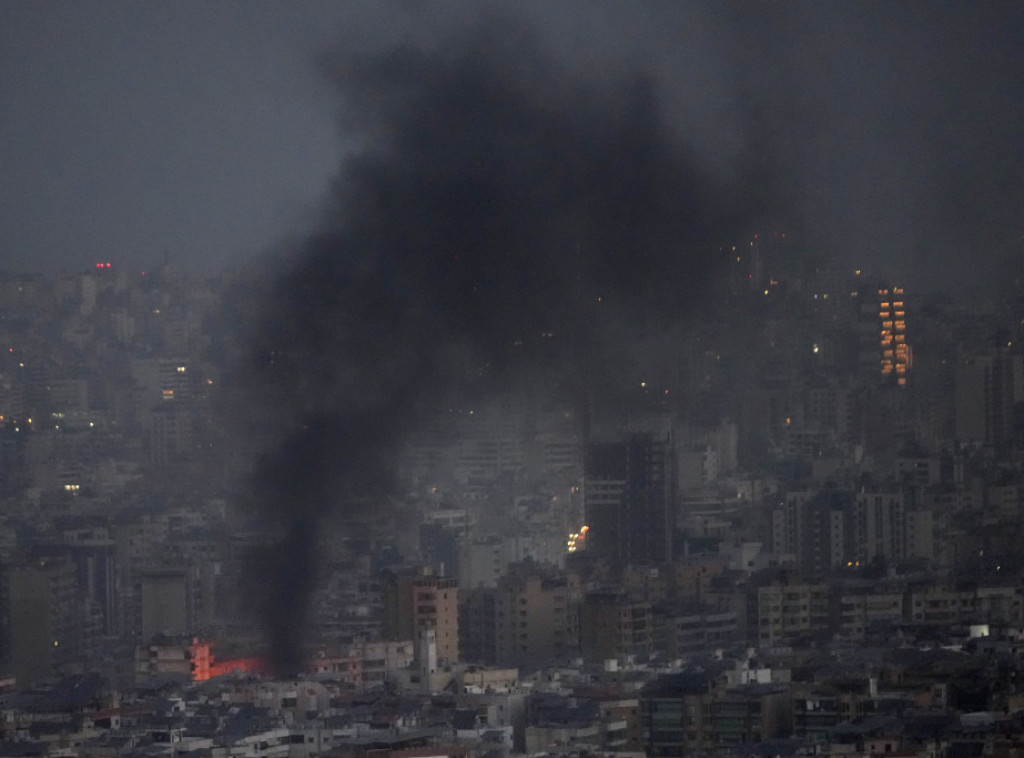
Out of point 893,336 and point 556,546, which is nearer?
point 556,546

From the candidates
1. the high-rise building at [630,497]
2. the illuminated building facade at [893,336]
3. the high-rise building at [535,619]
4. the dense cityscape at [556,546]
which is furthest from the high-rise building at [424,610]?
the illuminated building facade at [893,336]

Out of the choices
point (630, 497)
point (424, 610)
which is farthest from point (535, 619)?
point (630, 497)

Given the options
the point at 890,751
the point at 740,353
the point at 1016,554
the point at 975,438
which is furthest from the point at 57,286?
the point at 890,751

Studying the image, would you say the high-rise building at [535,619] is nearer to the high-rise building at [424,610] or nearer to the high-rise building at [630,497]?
the high-rise building at [424,610]

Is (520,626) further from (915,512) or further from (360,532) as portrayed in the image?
(915,512)

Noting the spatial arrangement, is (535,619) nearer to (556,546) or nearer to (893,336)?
(556,546)

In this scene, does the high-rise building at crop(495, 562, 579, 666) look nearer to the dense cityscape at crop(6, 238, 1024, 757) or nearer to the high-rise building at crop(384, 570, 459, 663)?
the dense cityscape at crop(6, 238, 1024, 757)

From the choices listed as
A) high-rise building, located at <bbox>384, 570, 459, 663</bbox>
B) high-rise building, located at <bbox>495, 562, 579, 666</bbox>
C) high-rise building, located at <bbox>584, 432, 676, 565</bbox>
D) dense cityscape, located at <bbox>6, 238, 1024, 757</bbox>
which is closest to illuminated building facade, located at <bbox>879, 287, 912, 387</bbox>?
dense cityscape, located at <bbox>6, 238, 1024, 757</bbox>
